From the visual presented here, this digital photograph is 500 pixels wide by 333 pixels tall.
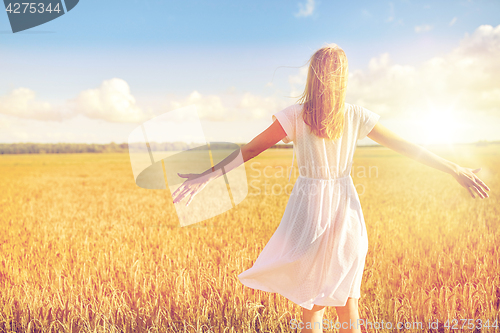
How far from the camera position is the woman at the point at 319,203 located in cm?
183

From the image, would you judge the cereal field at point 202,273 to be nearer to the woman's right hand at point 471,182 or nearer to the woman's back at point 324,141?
the woman's right hand at point 471,182

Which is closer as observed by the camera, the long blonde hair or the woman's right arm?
the long blonde hair

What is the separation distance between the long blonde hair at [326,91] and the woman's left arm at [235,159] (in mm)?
213

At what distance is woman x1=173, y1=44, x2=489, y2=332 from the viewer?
183 centimetres

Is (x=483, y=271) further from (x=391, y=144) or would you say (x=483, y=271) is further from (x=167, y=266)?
(x=167, y=266)

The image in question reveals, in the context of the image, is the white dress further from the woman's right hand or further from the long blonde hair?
the woman's right hand

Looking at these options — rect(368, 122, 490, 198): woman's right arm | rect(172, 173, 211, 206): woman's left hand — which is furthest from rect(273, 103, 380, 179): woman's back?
rect(172, 173, 211, 206): woman's left hand

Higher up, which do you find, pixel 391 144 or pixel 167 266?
pixel 391 144

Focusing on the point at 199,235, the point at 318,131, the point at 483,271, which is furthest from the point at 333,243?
the point at 199,235

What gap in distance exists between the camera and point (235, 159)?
1.88 metres

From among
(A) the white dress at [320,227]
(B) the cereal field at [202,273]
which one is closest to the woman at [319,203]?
(A) the white dress at [320,227]

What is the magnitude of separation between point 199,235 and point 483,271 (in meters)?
3.85

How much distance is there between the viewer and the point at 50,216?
258 inches

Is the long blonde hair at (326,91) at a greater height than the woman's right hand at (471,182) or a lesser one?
greater
